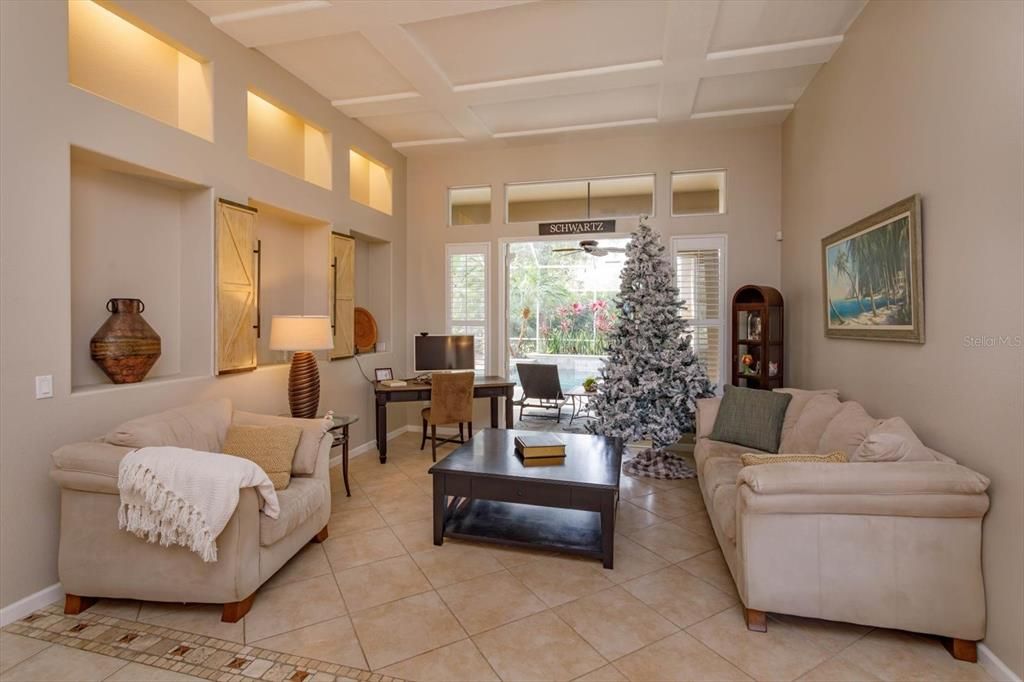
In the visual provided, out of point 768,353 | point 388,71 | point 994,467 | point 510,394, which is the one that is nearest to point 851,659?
point 994,467

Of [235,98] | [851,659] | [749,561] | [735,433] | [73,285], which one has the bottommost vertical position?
→ [851,659]

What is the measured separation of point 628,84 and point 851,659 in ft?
14.2

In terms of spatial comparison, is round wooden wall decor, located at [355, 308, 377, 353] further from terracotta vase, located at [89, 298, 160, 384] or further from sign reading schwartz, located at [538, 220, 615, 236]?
terracotta vase, located at [89, 298, 160, 384]

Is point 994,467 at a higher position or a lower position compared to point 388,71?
lower

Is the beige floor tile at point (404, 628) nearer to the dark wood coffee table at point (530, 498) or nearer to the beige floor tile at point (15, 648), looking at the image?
the dark wood coffee table at point (530, 498)

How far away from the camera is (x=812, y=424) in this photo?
3.32 metres

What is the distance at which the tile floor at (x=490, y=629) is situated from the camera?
207cm

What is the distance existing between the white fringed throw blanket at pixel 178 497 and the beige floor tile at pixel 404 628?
31.3 inches

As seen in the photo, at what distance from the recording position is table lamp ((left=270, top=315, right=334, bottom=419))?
12.6 ft

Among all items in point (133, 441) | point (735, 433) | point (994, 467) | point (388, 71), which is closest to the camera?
point (994, 467)

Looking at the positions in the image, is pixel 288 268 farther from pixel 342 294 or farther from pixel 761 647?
pixel 761 647

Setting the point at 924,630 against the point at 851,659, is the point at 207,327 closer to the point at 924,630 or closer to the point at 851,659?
the point at 851,659

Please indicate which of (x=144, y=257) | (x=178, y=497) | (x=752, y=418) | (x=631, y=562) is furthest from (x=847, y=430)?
(x=144, y=257)

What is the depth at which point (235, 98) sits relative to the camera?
3.75m
